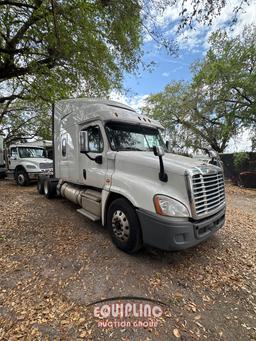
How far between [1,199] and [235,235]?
25.1ft

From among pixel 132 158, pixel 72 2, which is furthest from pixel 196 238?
pixel 72 2

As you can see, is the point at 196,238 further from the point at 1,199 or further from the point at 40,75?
the point at 40,75

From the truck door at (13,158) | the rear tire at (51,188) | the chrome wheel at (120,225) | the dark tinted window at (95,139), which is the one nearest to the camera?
the chrome wheel at (120,225)

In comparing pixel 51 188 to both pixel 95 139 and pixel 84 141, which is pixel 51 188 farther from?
pixel 84 141

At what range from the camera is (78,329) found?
2.29 metres

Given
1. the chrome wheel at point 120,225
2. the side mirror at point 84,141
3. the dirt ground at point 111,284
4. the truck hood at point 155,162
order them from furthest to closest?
the side mirror at point 84,141 → the chrome wheel at point 120,225 → the truck hood at point 155,162 → the dirt ground at point 111,284

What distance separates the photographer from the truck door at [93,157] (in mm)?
4406

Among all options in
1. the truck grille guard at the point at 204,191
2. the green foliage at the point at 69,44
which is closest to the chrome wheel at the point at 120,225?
the truck grille guard at the point at 204,191

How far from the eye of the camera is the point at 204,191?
336cm

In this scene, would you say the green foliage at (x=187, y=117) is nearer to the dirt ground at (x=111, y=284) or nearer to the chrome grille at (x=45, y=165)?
the chrome grille at (x=45, y=165)

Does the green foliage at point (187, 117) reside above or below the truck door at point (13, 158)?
above

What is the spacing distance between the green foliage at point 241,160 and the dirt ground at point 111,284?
10803mm

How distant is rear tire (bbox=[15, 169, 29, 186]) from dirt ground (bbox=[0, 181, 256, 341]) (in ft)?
20.8

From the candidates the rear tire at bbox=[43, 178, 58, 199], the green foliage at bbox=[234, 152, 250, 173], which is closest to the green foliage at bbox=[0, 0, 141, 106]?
the rear tire at bbox=[43, 178, 58, 199]
